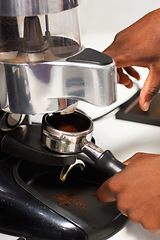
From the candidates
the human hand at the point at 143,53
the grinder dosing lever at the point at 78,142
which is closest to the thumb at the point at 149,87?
the human hand at the point at 143,53

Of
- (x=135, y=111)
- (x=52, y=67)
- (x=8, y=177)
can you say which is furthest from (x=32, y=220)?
(x=135, y=111)

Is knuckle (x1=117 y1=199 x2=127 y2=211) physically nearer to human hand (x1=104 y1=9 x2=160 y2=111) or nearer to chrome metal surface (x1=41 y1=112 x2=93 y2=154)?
chrome metal surface (x1=41 y1=112 x2=93 y2=154)

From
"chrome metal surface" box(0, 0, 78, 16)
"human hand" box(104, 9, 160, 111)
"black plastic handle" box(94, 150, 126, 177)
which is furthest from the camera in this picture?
"human hand" box(104, 9, 160, 111)

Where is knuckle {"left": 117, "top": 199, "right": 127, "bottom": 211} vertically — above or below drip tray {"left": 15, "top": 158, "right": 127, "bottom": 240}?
above

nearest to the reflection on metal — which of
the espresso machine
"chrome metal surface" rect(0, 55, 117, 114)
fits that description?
the espresso machine

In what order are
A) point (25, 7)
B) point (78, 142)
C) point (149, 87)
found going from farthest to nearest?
1. point (149, 87)
2. point (78, 142)
3. point (25, 7)

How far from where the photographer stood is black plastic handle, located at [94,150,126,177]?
0.50 meters

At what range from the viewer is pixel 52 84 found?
423 mm

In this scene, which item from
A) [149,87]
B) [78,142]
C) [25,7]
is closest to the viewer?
[25,7]

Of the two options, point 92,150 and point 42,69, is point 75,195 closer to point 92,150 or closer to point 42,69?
point 92,150

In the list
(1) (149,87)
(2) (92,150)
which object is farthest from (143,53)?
(2) (92,150)

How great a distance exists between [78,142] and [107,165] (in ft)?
0.16

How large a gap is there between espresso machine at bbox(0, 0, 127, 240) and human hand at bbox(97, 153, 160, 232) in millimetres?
25

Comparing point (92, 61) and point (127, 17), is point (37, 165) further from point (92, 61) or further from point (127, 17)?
point (127, 17)
